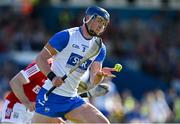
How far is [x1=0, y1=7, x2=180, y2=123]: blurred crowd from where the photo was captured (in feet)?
66.0

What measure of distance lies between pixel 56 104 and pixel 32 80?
558 millimetres

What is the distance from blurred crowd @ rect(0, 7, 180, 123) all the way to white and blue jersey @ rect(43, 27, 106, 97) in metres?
8.87

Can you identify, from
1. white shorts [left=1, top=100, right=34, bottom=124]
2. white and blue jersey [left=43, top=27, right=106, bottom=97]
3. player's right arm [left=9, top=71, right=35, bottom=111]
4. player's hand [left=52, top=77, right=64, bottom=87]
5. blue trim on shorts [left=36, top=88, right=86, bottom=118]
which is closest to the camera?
player's hand [left=52, top=77, right=64, bottom=87]

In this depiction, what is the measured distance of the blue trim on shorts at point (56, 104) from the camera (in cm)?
Result: 1023

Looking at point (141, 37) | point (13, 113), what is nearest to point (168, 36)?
point (141, 37)

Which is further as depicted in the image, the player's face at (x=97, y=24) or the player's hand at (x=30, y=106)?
the player's hand at (x=30, y=106)

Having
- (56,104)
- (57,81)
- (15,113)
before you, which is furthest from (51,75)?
(15,113)

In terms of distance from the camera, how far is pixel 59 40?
9.90 meters

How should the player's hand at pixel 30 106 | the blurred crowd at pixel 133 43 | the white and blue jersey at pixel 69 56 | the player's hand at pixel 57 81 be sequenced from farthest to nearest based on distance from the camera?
the blurred crowd at pixel 133 43, the player's hand at pixel 30 106, the white and blue jersey at pixel 69 56, the player's hand at pixel 57 81

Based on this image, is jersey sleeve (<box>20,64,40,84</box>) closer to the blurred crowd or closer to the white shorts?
the white shorts

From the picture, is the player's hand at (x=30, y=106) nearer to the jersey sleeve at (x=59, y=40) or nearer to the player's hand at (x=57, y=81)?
the player's hand at (x=57, y=81)

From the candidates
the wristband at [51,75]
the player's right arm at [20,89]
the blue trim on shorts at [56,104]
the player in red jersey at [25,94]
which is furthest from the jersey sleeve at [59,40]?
the player's right arm at [20,89]

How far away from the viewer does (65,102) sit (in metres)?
10.2

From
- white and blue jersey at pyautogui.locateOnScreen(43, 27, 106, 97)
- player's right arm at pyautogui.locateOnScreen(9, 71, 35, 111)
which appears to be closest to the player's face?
white and blue jersey at pyautogui.locateOnScreen(43, 27, 106, 97)
